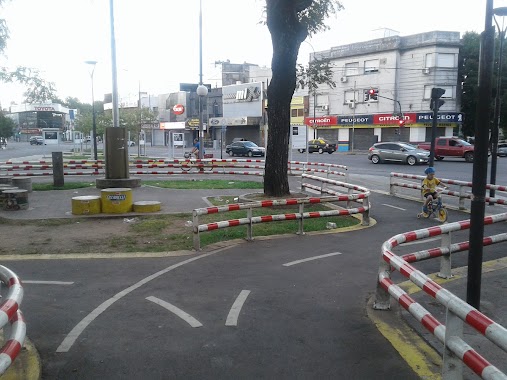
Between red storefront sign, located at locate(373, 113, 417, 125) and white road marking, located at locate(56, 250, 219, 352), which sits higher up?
red storefront sign, located at locate(373, 113, 417, 125)

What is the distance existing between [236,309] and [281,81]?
948cm

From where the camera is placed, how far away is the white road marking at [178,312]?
5.43 m

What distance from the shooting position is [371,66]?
52.7m

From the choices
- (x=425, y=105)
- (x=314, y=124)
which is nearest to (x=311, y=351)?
(x=425, y=105)

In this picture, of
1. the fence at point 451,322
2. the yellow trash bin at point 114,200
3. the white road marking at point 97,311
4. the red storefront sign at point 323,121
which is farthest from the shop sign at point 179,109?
the fence at point 451,322

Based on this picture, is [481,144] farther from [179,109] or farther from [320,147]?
[179,109]

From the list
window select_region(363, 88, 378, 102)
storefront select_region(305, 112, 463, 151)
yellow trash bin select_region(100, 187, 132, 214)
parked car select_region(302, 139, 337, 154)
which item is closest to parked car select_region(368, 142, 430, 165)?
parked car select_region(302, 139, 337, 154)

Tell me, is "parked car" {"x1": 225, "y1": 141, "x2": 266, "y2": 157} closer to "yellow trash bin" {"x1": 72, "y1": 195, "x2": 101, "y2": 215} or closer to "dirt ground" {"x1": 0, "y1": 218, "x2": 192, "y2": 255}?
"yellow trash bin" {"x1": 72, "y1": 195, "x2": 101, "y2": 215}

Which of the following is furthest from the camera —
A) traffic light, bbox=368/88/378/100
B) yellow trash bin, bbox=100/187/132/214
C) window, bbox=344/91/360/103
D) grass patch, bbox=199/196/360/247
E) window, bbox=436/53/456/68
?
window, bbox=344/91/360/103

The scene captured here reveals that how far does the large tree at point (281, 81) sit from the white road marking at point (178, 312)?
8.27m

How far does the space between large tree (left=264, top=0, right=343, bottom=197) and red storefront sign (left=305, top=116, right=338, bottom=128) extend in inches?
1712

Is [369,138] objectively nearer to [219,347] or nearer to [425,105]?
[425,105]

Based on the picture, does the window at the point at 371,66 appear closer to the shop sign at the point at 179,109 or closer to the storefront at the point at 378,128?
the storefront at the point at 378,128

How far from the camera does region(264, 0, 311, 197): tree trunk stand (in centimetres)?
1377
